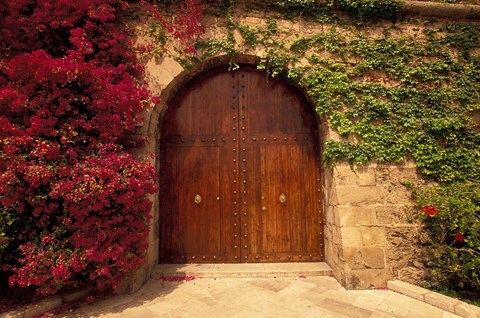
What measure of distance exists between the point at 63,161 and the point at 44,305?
1.34 m

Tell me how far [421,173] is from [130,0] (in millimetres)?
4273

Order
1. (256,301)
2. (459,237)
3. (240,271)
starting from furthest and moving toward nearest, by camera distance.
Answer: (240,271) < (459,237) < (256,301)

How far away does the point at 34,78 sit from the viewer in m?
2.33

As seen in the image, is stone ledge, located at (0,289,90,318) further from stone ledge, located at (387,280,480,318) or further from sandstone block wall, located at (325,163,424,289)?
stone ledge, located at (387,280,480,318)

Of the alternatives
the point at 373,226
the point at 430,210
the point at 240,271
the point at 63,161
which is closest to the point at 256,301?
the point at 240,271

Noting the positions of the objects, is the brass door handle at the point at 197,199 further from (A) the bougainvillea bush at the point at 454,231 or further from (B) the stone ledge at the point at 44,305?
(A) the bougainvillea bush at the point at 454,231

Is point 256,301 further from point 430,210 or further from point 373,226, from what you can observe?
point 430,210

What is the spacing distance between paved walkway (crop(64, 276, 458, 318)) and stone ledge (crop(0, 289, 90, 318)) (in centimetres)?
21

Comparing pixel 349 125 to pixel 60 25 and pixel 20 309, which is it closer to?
pixel 60 25

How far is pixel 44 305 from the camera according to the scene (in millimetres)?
2342

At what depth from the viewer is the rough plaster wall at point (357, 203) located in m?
2.94

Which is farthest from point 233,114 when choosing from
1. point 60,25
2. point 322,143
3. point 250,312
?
point 250,312

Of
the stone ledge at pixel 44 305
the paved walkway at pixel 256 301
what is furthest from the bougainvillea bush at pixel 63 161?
the paved walkway at pixel 256 301

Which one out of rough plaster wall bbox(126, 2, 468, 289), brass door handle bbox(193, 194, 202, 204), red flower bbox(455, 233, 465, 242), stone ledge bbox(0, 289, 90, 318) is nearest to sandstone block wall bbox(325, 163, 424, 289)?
rough plaster wall bbox(126, 2, 468, 289)
